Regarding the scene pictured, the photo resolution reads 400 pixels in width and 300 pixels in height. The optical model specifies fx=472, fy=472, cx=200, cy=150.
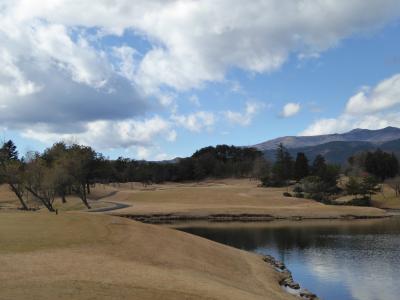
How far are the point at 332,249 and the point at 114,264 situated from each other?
2680cm

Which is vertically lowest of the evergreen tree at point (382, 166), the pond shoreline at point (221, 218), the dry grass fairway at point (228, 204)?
the pond shoreline at point (221, 218)

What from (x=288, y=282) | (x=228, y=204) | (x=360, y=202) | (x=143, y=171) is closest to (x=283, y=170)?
(x=360, y=202)

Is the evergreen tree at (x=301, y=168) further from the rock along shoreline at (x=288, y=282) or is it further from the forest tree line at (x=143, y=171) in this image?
the rock along shoreline at (x=288, y=282)

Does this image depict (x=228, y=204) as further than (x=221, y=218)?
Yes

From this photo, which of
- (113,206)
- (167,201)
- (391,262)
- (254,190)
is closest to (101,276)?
(391,262)

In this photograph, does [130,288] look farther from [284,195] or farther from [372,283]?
[284,195]

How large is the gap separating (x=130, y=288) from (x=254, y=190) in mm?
99927

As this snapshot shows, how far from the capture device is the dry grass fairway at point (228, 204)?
84500mm

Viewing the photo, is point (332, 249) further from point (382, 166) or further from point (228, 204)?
point (382, 166)

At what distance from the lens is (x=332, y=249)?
150 ft

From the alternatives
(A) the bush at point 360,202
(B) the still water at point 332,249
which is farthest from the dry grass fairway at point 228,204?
(A) the bush at point 360,202

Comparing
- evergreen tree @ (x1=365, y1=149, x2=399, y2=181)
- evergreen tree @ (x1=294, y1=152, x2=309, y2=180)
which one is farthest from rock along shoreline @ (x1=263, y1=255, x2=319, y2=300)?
evergreen tree @ (x1=365, y1=149, x2=399, y2=181)

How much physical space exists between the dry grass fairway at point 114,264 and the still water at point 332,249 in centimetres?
381

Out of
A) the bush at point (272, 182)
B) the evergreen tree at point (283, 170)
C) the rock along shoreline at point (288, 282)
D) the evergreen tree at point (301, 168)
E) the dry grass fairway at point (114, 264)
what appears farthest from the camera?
the evergreen tree at point (301, 168)
